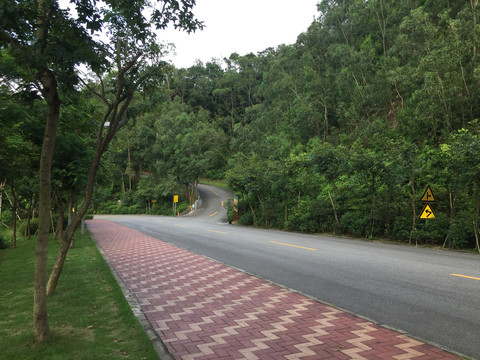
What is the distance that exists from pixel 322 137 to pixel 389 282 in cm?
3473

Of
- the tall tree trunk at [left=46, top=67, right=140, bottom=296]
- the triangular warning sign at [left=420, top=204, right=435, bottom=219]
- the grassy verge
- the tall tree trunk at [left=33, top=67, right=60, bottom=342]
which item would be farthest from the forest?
the grassy verge

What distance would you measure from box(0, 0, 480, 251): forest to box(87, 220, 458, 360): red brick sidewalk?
275 cm

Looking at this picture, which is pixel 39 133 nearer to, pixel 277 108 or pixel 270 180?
pixel 270 180

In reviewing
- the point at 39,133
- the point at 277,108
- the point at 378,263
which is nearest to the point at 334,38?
the point at 277,108

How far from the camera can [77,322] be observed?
198 inches

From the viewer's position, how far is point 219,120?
7200cm

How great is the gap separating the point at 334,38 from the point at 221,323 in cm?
4326

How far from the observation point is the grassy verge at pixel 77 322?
398 cm

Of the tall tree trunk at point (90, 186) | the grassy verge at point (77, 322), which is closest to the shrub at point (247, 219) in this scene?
the grassy verge at point (77, 322)

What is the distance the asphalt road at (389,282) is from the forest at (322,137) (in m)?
4.47

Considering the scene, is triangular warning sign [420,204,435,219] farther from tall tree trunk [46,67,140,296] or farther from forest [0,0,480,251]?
→ tall tree trunk [46,67,140,296]

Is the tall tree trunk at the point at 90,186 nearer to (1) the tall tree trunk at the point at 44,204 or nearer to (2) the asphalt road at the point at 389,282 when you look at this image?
(1) the tall tree trunk at the point at 44,204

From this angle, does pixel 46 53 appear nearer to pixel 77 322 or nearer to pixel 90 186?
pixel 90 186

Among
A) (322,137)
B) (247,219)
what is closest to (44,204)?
(247,219)
